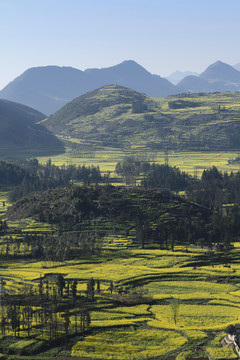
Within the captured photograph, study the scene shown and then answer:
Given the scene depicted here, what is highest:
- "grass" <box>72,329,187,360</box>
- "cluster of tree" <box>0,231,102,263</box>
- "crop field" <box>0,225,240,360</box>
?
"cluster of tree" <box>0,231,102,263</box>

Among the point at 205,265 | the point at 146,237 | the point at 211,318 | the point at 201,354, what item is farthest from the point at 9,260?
the point at 201,354

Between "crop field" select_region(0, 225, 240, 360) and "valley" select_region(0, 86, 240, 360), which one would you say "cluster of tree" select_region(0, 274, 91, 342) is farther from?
"crop field" select_region(0, 225, 240, 360)

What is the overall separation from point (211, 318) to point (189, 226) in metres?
93.0

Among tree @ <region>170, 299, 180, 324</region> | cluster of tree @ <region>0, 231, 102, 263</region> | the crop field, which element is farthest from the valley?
cluster of tree @ <region>0, 231, 102, 263</region>

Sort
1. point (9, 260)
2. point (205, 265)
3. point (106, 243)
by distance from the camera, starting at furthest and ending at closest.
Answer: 1. point (106, 243)
2. point (9, 260)
3. point (205, 265)

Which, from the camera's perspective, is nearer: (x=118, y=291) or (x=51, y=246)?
(x=118, y=291)

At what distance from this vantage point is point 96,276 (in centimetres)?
14375

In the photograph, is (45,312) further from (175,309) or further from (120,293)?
(175,309)

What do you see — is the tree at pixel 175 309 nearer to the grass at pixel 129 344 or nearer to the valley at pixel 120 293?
the valley at pixel 120 293

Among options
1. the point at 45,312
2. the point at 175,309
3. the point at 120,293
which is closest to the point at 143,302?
the point at 120,293

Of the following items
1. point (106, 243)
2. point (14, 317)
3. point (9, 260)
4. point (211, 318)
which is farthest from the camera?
point (106, 243)

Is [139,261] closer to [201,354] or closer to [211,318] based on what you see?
[211,318]

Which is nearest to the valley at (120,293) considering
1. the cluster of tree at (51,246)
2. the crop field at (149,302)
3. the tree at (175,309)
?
the tree at (175,309)

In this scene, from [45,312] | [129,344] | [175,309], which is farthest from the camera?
[175,309]
